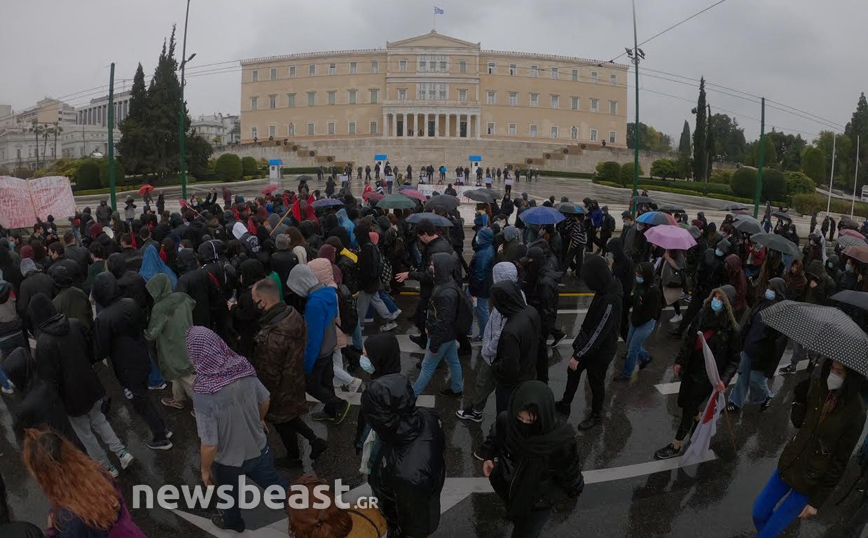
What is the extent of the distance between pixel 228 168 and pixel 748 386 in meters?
40.4

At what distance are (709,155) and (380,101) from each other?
38.5 meters

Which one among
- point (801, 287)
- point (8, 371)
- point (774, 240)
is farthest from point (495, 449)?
point (774, 240)

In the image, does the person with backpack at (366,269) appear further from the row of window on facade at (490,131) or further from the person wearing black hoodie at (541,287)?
the row of window on facade at (490,131)

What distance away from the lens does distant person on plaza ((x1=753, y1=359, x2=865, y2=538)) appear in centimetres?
333

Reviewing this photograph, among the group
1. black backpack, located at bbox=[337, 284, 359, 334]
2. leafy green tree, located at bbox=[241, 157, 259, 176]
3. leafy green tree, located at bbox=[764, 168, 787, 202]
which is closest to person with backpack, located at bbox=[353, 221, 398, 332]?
black backpack, located at bbox=[337, 284, 359, 334]

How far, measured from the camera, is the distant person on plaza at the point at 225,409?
11.3ft

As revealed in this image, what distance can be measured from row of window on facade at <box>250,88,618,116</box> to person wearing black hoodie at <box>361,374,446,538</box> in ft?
225

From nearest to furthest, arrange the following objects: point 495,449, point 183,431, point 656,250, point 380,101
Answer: point 495,449 → point 183,431 → point 656,250 → point 380,101

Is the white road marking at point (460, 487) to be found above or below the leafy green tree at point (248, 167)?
below

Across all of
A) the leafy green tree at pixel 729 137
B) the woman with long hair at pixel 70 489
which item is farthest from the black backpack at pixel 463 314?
the leafy green tree at pixel 729 137

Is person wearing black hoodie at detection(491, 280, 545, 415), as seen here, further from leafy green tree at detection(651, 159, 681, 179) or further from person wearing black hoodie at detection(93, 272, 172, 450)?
leafy green tree at detection(651, 159, 681, 179)

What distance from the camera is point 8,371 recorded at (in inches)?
152

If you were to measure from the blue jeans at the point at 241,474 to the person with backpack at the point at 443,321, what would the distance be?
6.03 ft

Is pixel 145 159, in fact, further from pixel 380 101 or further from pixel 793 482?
pixel 793 482
